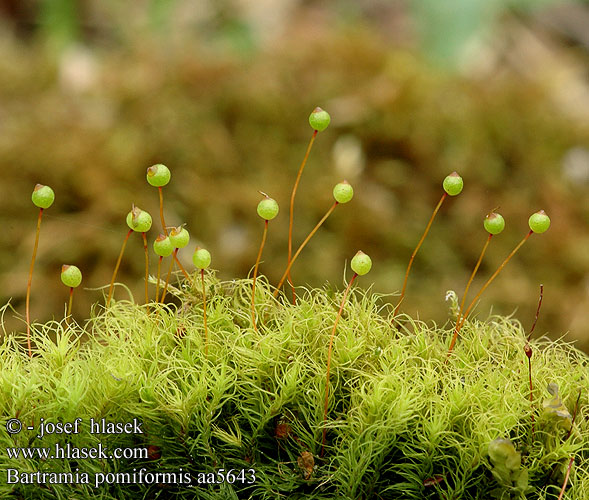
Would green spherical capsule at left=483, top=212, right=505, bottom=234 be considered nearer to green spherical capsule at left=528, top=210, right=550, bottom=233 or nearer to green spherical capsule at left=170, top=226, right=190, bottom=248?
green spherical capsule at left=528, top=210, right=550, bottom=233

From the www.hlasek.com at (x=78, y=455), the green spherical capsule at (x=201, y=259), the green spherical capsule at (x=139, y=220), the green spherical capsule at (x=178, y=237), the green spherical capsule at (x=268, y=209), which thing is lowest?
the www.hlasek.com at (x=78, y=455)

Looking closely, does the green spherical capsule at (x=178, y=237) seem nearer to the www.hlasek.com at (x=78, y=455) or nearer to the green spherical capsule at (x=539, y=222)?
the www.hlasek.com at (x=78, y=455)

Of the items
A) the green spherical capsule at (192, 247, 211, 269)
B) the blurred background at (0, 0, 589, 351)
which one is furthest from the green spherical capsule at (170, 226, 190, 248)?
the blurred background at (0, 0, 589, 351)

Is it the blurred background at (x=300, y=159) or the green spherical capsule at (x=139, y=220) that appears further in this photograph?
the blurred background at (x=300, y=159)

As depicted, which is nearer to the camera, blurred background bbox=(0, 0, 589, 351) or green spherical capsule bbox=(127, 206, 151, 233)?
green spherical capsule bbox=(127, 206, 151, 233)

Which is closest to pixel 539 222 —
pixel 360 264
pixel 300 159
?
pixel 360 264

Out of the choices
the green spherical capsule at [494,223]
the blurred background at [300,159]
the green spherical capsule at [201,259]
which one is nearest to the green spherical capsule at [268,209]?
the green spherical capsule at [201,259]

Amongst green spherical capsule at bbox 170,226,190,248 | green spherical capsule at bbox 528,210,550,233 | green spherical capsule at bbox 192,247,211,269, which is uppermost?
green spherical capsule at bbox 528,210,550,233
